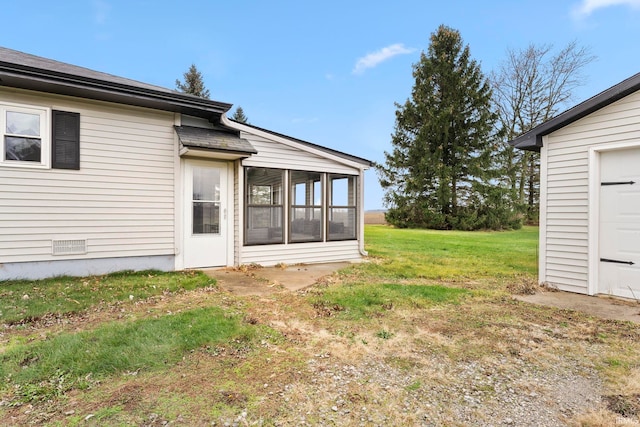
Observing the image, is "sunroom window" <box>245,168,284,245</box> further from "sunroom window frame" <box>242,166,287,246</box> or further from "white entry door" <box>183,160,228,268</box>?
"white entry door" <box>183,160,228,268</box>

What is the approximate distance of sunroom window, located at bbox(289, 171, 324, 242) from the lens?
746 cm

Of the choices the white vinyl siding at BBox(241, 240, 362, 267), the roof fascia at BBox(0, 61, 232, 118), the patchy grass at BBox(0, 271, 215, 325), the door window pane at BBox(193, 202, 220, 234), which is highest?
the roof fascia at BBox(0, 61, 232, 118)

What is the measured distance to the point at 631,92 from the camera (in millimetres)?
4527

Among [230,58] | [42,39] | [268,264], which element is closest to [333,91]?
[230,58]

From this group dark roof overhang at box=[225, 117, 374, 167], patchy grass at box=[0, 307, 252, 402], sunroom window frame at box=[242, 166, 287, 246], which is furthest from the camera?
dark roof overhang at box=[225, 117, 374, 167]

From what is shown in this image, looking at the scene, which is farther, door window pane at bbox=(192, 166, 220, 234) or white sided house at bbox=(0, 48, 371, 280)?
door window pane at bbox=(192, 166, 220, 234)

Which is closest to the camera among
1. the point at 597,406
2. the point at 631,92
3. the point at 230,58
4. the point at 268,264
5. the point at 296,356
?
the point at 597,406

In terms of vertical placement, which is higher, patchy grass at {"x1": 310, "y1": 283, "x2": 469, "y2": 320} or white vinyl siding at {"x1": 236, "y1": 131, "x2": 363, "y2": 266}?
white vinyl siding at {"x1": 236, "y1": 131, "x2": 363, "y2": 266}

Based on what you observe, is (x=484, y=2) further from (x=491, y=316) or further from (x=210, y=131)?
(x=491, y=316)

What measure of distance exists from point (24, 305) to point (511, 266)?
28.0ft

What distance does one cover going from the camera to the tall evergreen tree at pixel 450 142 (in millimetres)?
18703

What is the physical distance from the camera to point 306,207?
7645mm

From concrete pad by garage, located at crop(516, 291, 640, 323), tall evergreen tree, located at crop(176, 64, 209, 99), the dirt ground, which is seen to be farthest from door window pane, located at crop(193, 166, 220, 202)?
tall evergreen tree, located at crop(176, 64, 209, 99)

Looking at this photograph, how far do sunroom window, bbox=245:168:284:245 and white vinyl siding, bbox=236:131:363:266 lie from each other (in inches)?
5.5
